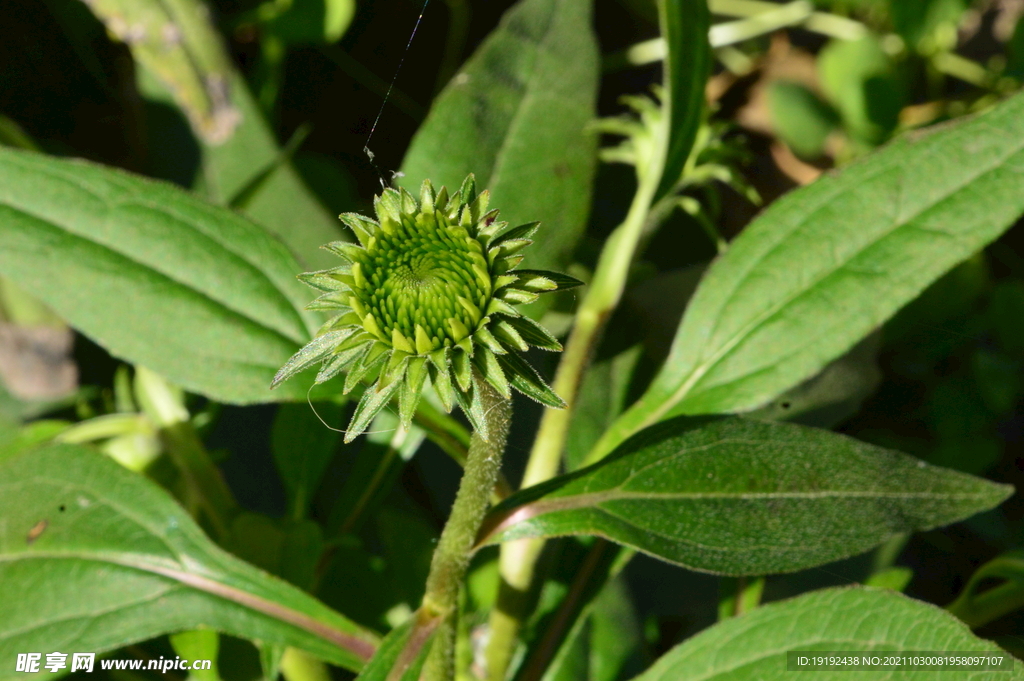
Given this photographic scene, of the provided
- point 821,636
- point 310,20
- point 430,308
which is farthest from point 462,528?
point 310,20

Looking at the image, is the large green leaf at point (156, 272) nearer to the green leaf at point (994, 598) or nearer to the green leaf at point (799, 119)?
the green leaf at point (994, 598)

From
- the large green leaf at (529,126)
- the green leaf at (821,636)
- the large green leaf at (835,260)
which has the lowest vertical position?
the green leaf at (821,636)

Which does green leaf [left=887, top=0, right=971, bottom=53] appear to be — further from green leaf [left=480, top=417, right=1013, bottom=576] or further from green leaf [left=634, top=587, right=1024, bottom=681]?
green leaf [left=634, top=587, right=1024, bottom=681]

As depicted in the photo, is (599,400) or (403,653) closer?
(403,653)

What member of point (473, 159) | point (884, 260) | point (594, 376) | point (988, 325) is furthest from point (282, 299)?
point (988, 325)

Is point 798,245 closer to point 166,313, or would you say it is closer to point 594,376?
point 594,376

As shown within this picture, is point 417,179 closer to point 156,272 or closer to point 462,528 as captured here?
point 156,272

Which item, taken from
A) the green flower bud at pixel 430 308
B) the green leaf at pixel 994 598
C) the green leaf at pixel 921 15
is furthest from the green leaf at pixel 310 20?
the green leaf at pixel 994 598
